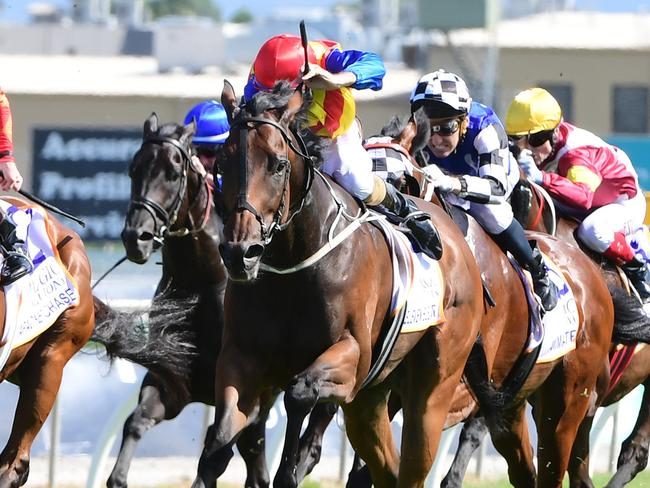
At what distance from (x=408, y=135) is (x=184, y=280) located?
133cm

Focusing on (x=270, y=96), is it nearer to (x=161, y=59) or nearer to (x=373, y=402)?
(x=373, y=402)

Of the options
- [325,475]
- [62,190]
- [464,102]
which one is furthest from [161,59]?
[464,102]

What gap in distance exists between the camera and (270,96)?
14.9 feet

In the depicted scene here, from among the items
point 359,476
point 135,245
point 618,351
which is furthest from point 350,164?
point 618,351

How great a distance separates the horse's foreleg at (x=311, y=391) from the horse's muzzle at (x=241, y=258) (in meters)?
0.43

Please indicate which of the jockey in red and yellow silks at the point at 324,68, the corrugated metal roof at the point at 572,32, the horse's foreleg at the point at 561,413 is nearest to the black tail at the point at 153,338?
the horse's foreleg at the point at 561,413

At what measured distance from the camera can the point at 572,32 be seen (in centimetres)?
2873

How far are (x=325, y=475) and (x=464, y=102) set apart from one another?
2877 millimetres

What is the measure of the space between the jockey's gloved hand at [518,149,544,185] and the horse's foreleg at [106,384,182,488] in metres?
1.98

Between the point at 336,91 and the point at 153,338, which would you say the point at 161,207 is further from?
the point at 336,91

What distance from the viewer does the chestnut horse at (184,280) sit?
5926mm

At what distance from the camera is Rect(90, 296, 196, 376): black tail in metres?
6.28

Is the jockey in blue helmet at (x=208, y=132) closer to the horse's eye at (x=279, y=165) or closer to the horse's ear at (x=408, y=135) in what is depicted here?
the horse's ear at (x=408, y=135)

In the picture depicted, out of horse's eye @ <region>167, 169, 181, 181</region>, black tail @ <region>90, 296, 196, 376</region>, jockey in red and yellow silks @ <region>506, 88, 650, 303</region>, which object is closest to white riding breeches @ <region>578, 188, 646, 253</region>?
jockey in red and yellow silks @ <region>506, 88, 650, 303</region>
